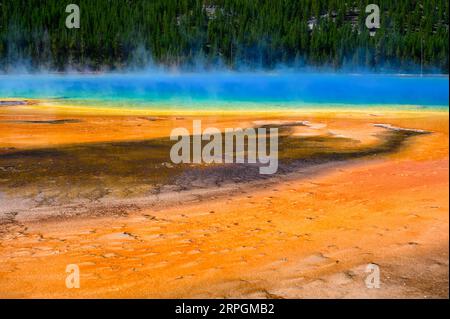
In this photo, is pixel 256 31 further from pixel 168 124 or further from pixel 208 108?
pixel 168 124

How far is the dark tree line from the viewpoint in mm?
69062

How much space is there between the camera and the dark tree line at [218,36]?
227ft

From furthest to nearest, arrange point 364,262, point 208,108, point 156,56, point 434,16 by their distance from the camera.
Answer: point 434,16
point 156,56
point 208,108
point 364,262

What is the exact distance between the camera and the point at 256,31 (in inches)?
3014

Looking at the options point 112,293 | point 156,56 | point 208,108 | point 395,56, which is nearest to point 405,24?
point 395,56

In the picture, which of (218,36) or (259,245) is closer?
(259,245)

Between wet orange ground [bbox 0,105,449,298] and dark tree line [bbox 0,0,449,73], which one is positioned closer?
wet orange ground [bbox 0,105,449,298]

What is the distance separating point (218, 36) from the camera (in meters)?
75.7

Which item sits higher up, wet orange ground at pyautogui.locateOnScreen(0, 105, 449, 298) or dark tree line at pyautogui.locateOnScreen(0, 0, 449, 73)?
dark tree line at pyautogui.locateOnScreen(0, 0, 449, 73)

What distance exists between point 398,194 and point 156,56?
64.3 m

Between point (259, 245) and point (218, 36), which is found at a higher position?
point (218, 36)

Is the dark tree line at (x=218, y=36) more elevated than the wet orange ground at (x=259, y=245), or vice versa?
the dark tree line at (x=218, y=36)

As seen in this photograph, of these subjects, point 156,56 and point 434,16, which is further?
point 434,16

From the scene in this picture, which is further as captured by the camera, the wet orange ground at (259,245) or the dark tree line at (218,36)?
the dark tree line at (218,36)
